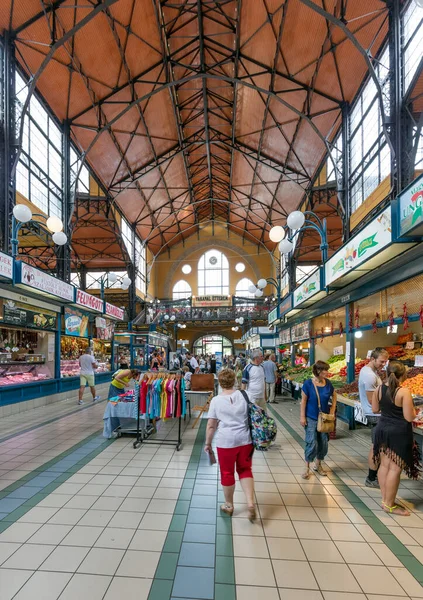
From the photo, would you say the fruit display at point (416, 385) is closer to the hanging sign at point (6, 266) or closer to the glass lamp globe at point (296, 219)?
the glass lamp globe at point (296, 219)

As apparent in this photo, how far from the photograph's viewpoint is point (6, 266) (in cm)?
770

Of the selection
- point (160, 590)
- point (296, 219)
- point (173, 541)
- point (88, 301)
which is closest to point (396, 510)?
point (173, 541)

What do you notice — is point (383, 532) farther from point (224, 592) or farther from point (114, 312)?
point (114, 312)

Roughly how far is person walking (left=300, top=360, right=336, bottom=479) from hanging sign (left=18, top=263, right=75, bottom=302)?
6701mm

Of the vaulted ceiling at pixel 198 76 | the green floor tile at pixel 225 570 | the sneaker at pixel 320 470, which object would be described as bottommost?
the sneaker at pixel 320 470

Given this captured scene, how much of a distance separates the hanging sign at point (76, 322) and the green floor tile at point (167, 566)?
33.2 ft

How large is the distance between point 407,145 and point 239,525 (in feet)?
26.0

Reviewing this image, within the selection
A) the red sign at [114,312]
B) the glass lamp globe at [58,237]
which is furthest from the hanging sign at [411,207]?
the red sign at [114,312]

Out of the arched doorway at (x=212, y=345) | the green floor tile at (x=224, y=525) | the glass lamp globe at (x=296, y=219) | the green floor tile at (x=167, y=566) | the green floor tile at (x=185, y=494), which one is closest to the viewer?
the green floor tile at (x=167, y=566)

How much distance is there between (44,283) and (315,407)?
25.1ft

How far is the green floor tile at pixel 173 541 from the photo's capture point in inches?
118

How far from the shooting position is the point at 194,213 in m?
28.1

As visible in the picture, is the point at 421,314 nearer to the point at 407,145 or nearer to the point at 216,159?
the point at 407,145

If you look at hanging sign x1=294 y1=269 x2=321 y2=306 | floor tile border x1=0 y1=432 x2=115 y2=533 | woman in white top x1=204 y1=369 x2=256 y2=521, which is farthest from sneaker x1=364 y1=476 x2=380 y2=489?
hanging sign x1=294 y1=269 x2=321 y2=306
